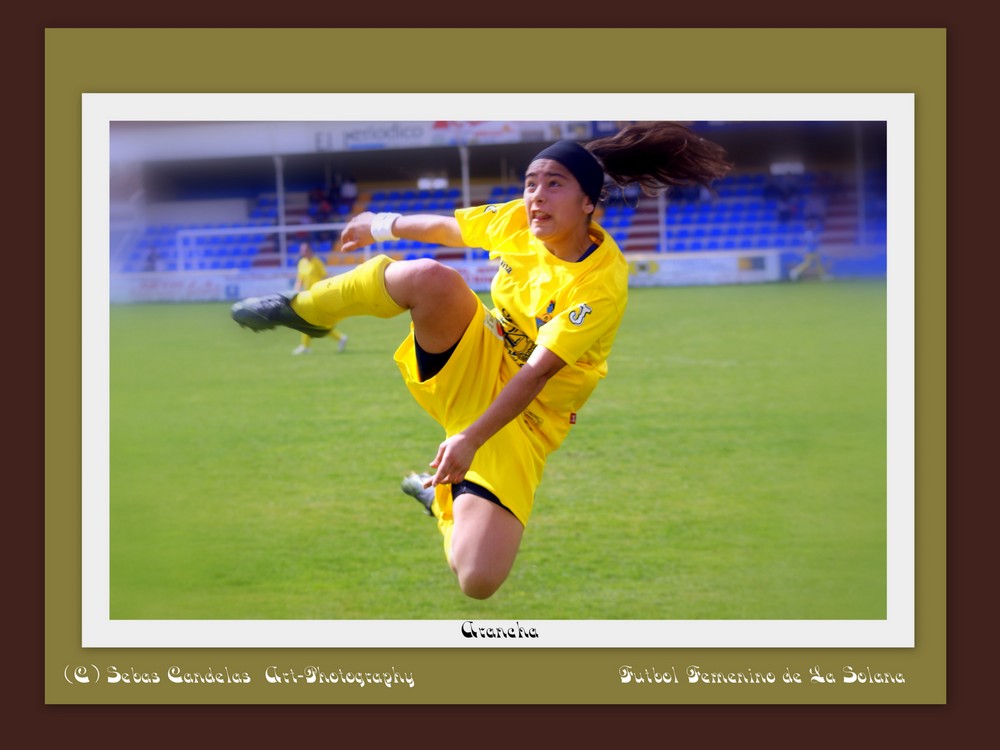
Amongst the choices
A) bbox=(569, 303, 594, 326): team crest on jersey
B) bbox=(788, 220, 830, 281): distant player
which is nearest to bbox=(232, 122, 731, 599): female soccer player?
bbox=(569, 303, 594, 326): team crest on jersey

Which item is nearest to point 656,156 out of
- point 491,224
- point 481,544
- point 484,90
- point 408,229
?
point 491,224

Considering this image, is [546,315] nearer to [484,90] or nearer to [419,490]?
[419,490]

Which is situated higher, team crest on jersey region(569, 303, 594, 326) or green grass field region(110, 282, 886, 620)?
team crest on jersey region(569, 303, 594, 326)

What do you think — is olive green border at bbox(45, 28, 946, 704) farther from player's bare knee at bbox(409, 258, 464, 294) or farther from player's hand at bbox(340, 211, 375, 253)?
player's bare knee at bbox(409, 258, 464, 294)

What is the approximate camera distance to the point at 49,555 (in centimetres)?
602

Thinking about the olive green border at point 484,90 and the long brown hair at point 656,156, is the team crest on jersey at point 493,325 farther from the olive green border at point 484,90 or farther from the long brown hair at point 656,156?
the olive green border at point 484,90

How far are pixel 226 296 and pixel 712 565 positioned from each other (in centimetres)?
1564

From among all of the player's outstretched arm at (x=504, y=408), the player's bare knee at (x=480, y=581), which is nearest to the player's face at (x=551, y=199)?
the player's outstretched arm at (x=504, y=408)

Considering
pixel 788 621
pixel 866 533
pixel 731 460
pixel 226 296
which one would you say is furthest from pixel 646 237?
pixel 788 621

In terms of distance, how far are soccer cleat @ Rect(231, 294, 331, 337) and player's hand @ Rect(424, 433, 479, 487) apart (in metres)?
0.73

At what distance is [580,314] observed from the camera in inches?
172

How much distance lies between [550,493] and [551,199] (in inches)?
180

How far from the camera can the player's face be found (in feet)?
14.7

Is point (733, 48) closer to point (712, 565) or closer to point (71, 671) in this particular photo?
point (712, 565)
